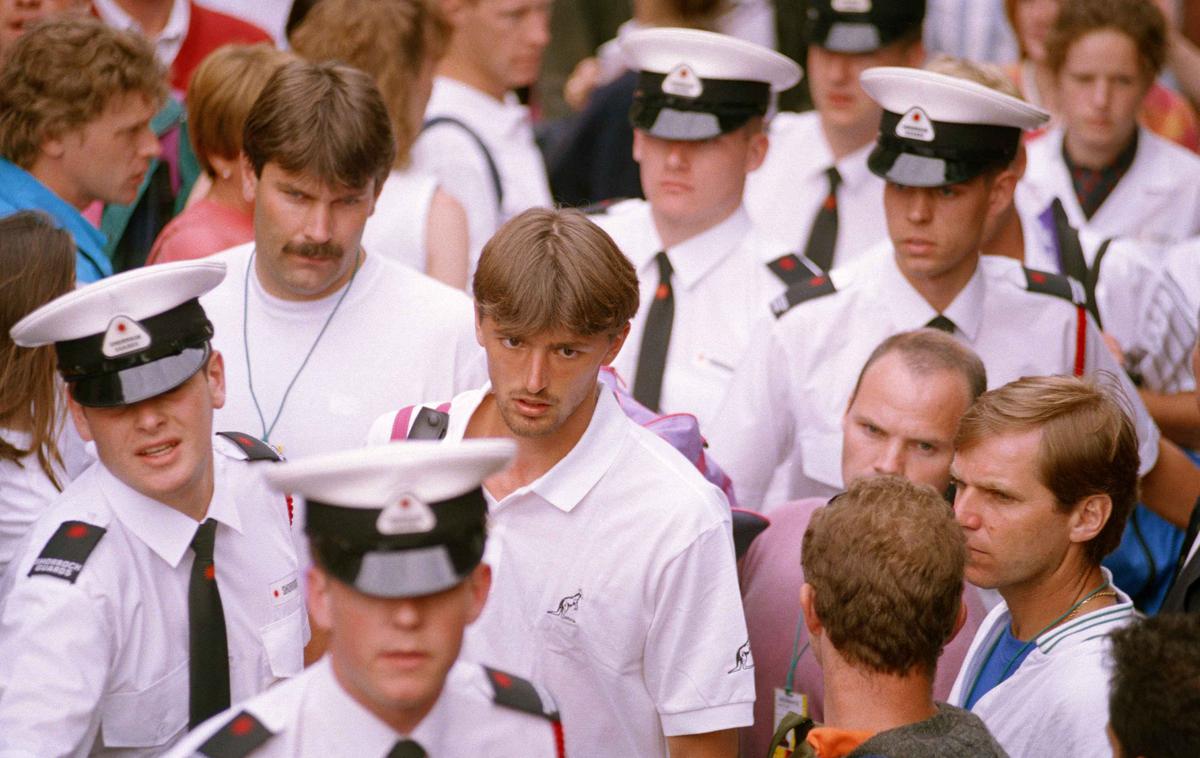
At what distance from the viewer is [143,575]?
309cm

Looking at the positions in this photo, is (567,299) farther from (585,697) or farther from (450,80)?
(450,80)

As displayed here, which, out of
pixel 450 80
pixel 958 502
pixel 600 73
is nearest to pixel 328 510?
pixel 958 502

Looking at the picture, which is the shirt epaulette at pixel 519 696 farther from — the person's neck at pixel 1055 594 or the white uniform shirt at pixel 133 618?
the person's neck at pixel 1055 594

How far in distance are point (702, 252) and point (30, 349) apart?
2123mm

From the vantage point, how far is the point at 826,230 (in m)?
5.56

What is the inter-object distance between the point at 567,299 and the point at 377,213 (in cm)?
178

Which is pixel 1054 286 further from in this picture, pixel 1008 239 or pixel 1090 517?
pixel 1090 517

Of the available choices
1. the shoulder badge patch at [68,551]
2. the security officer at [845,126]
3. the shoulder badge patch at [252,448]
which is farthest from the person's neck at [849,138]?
the shoulder badge patch at [68,551]

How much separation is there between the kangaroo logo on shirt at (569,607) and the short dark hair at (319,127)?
4.16ft

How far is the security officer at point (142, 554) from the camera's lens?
293 centimetres

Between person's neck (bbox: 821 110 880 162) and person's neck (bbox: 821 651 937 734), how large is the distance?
124 inches

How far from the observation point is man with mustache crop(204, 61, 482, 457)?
153 inches

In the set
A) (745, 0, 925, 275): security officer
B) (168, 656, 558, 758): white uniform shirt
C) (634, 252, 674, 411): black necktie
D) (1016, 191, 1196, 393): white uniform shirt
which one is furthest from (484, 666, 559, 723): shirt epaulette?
(745, 0, 925, 275): security officer

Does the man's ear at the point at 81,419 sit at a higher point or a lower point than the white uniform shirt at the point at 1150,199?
higher
